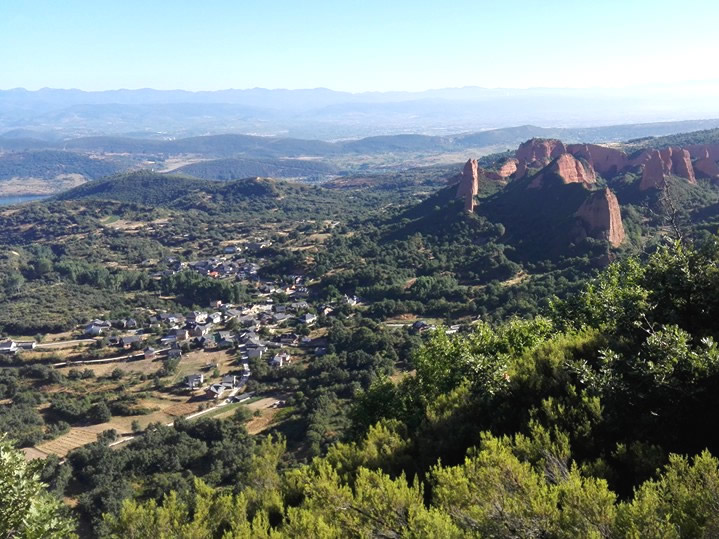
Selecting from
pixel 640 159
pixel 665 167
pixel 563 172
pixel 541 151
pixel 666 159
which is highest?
pixel 541 151

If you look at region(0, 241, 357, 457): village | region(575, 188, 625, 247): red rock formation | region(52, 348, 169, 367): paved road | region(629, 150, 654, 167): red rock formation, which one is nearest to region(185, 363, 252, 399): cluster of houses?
region(0, 241, 357, 457): village

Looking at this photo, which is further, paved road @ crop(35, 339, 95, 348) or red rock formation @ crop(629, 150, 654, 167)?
red rock formation @ crop(629, 150, 654, 167)

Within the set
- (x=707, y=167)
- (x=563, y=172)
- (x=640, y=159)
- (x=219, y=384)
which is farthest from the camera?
(x=640, y=159)

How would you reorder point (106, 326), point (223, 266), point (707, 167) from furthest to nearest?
point (223, 266), point (707, 167), point (106, 326)

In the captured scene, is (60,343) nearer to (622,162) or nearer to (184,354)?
(184,354)

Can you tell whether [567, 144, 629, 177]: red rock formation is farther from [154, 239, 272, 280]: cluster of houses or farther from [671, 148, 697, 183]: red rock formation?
[154, 239, 272, 280]: cluster of houses

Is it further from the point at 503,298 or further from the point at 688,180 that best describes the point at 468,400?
the point at 688,180

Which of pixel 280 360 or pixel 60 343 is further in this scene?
pixel 60 343

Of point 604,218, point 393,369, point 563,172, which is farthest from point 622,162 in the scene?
point 393,369
